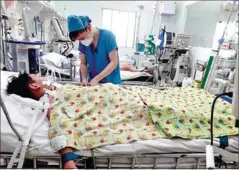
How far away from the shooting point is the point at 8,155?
39.1 inches

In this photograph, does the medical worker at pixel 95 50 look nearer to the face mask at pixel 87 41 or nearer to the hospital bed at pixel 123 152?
the face mask at pixel 87 41

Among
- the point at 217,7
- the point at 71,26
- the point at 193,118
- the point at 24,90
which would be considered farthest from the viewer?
the point at 217,7

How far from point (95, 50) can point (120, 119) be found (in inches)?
33.5

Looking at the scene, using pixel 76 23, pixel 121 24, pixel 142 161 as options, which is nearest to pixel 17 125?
pixel 142 161

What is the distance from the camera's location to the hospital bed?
102 centimetres

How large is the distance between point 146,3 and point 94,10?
5.58 feet

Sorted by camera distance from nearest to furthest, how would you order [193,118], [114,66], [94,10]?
1. [193,118]
2. [114,66]
3. [94,10]

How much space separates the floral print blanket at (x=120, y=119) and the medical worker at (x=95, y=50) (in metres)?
0.34

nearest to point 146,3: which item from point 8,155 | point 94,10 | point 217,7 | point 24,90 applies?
point 94,10

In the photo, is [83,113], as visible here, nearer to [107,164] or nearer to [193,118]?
[107,164]

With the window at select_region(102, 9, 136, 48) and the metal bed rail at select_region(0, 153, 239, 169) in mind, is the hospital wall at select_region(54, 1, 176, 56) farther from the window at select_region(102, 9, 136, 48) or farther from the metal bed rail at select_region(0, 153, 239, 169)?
the metal bed rail at select_region(0, 153, 239, 169)

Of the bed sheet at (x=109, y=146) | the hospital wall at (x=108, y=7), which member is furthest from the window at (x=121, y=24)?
the bed sheet at (x=109, y=146)

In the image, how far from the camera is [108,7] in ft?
21.1

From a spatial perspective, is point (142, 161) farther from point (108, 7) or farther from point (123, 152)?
point (108, 7)
